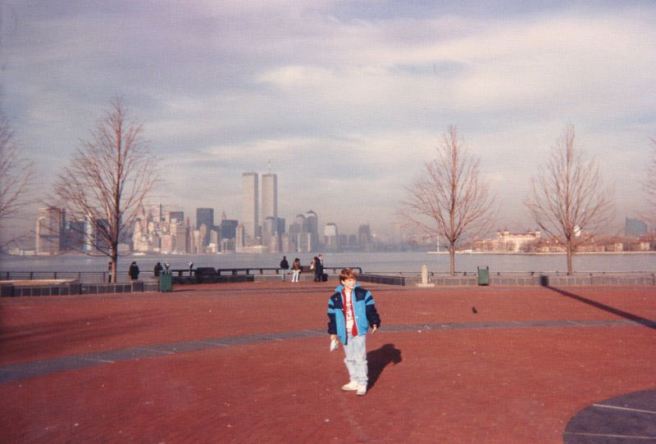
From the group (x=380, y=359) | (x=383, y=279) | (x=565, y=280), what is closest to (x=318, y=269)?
(x=383, y=279)

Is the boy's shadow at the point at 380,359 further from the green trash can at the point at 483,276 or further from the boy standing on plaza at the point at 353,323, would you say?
the green trash can at the point at 483,276

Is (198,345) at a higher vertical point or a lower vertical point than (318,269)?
lower

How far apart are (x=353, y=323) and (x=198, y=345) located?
5163 mm

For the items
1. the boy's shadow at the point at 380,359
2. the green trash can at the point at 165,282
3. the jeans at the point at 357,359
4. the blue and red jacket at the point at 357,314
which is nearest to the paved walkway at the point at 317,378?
the boy's shadow at the point at 380,359

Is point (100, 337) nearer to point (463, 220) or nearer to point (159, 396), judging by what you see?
point (159, 396)

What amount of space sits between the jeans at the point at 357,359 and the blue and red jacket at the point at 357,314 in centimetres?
10

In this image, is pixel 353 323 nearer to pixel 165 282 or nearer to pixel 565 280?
pixel 165 282

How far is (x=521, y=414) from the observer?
7.00 meters

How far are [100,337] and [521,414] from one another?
952 cm

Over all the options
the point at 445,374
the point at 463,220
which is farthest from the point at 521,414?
the point at 463,220

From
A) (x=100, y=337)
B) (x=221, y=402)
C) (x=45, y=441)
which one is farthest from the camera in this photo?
(x=100, y=337)

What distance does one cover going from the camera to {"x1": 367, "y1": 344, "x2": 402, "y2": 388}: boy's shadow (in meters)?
9.41

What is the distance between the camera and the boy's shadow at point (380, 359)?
941 centimetres

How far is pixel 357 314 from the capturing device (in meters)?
8.12
